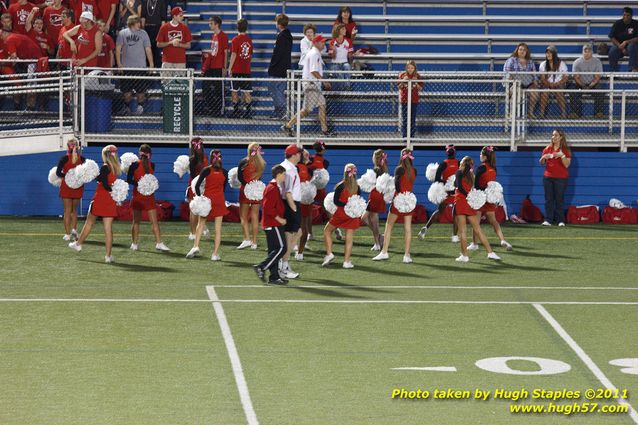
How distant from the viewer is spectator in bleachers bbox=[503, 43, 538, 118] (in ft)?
71.2

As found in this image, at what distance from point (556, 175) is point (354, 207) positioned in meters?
6.01

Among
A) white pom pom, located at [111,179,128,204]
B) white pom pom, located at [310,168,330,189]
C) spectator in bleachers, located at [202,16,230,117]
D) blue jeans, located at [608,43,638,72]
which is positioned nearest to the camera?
Answer: white pom pom, located at [111,179,128,204]

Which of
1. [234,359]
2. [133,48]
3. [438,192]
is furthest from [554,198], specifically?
[234,359]

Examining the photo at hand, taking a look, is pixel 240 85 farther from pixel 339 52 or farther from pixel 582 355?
Answer: pixel 582 355

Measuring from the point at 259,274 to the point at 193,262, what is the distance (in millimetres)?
1930

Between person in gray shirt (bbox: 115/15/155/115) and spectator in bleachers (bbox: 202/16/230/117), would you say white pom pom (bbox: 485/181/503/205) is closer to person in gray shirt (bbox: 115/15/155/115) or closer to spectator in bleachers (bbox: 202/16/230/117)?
spectator in bleachers (bbox: 202/16/230/117)

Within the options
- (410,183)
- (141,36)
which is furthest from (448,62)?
(410,183)

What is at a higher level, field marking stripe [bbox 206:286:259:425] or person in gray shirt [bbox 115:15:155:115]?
person in gray shirt [bbox 115:15:155:115]

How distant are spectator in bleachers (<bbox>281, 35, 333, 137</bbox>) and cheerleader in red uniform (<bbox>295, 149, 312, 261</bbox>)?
3.47 meters

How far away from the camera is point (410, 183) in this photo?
17234 millimetres

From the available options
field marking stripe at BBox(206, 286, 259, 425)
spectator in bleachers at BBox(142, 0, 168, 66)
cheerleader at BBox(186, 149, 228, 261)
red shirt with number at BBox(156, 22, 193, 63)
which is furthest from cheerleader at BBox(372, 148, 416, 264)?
spectator in bleachers at BBox(142, 0, 168, 66)

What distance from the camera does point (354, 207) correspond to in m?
16.3

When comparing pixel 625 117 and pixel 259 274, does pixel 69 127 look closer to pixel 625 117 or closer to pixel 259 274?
pixel 259 274

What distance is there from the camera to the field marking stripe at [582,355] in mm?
10188
